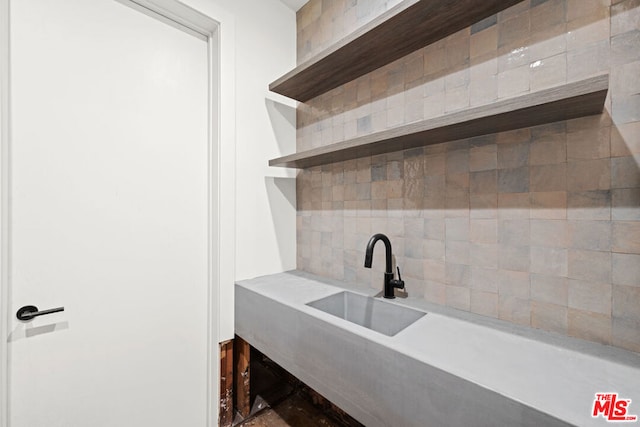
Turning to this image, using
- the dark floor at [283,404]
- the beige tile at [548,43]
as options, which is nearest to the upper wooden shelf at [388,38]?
the beige tile at [548,43]

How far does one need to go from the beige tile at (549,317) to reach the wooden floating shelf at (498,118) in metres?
0.60

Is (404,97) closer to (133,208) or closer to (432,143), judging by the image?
(432,143)

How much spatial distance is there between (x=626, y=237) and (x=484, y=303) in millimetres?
448

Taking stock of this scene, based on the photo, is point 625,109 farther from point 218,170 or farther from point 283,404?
point 283,404

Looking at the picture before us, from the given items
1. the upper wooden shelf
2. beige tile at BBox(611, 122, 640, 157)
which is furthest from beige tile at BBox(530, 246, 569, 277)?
the upper wooden shelf

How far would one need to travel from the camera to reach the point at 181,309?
1.42 metres

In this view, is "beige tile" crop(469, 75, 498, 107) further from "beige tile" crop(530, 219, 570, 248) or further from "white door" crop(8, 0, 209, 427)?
"white door" crop(8, 0, 209, 427)

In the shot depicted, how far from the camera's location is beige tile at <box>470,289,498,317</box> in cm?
102

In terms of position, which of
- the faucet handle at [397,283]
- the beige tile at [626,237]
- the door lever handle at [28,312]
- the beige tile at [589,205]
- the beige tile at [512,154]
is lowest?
the door lever handle at [28,312]

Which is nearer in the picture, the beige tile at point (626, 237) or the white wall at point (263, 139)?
the beige tile at point (626, 237)

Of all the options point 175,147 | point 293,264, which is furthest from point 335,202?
point 175,147

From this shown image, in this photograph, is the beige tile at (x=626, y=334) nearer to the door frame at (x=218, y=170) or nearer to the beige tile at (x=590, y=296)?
the beige tile at (x=590, y=296)

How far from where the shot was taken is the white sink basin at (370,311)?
116 centimetres

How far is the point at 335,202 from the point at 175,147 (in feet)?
2.88
